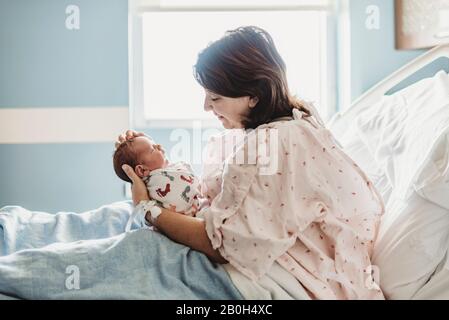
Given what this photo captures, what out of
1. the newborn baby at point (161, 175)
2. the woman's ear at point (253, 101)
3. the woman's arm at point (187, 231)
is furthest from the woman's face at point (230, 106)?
the woman's arm at point (187, 231)

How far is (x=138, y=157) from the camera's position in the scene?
1.07m

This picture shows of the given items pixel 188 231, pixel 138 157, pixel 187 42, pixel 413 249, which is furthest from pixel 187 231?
pixel 187 42

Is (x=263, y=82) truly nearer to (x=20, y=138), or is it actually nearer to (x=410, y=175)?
(x=410, y=175)

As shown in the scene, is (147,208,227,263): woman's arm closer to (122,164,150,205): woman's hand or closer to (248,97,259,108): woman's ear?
(122,164,150,205): woman's hand

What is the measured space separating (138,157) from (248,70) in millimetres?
268

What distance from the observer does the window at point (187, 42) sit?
1476 millimetres

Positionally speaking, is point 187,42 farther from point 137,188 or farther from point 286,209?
point 286,209

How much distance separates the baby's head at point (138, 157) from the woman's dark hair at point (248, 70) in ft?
0.55

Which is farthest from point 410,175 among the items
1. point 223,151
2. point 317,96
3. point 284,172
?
point 317,96

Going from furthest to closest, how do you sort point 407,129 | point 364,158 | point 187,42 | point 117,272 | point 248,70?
point 187,42, point 364,158, point 407,129, point 248,70, point 117,272

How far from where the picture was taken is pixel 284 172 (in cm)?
93

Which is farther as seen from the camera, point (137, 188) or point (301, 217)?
point (137, 188)

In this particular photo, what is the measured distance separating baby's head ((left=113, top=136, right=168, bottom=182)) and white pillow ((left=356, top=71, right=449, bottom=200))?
0.47 metres

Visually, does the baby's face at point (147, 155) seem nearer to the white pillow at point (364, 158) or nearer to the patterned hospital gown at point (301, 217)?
the patterned hospital gown at point (301, 217)
